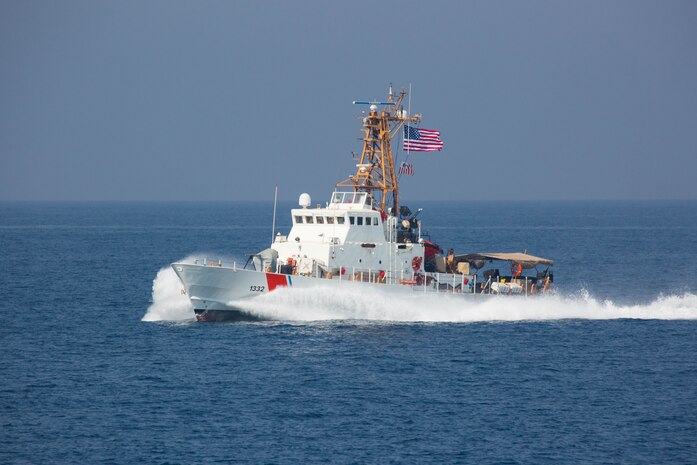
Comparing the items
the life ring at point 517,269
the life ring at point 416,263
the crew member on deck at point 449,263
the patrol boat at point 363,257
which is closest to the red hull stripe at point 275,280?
the patrol boat at point 363,257

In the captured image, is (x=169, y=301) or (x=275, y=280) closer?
(x=275, y=280)

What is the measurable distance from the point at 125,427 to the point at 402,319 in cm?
2020

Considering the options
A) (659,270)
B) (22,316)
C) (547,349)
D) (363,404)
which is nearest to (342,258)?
(547,349)

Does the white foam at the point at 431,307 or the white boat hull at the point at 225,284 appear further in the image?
the white foam at the point at 431,307

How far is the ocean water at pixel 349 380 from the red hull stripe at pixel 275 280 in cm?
59

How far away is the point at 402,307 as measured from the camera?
4916 cm

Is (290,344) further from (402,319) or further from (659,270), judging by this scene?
(659,270)

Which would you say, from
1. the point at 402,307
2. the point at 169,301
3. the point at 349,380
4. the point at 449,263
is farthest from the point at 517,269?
the point at 169,301

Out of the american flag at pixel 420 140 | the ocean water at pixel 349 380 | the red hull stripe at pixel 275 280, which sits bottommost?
the ocean water at pixel 349 380

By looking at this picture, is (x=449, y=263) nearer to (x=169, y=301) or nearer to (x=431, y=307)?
(x=431, y=307)

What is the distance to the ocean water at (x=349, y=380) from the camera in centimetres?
3052

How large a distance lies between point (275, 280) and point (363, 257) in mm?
5231

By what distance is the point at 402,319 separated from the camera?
49.4 meters

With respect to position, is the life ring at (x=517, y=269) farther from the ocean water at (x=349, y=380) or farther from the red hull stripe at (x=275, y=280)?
the red hull stripe at (x=275, y=280)
